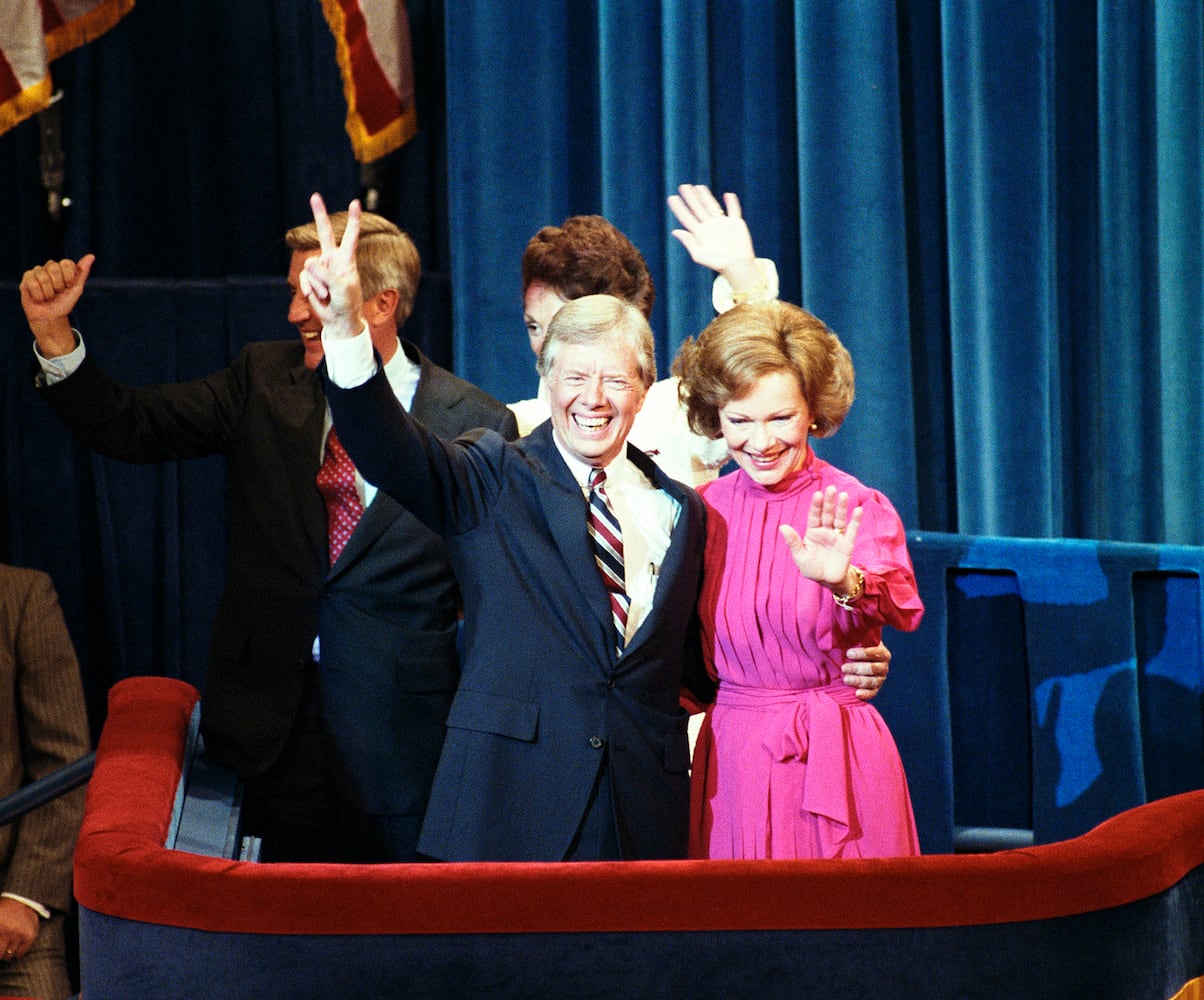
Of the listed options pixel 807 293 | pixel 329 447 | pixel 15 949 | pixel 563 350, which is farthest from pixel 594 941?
pixel 807 293

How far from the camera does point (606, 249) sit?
2.72 m

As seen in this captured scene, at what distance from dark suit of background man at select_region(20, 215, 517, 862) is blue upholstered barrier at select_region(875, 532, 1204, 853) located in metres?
0.99

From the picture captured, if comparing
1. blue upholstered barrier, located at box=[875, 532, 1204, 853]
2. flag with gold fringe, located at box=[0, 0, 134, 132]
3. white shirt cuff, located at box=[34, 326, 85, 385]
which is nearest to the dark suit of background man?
white shirt cuff, located at box=[34, 326, 85, 385]

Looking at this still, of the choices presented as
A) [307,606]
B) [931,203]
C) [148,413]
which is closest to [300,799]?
[307,606]

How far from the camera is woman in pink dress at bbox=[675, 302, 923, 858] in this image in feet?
7.10

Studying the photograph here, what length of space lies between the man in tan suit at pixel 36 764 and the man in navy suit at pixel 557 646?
120 cm

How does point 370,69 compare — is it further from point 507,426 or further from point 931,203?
point 507,426

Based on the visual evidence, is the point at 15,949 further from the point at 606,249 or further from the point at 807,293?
the point at 807,293

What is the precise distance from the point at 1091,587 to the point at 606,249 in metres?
1.10

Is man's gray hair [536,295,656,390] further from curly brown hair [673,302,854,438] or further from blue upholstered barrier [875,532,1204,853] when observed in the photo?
blue upholstered barrier [875,532,1204,853]

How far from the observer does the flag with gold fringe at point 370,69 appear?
368 centimetres

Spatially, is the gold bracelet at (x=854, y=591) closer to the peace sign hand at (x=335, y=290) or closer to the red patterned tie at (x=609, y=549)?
the red patterned tie at (x=609, y=549)

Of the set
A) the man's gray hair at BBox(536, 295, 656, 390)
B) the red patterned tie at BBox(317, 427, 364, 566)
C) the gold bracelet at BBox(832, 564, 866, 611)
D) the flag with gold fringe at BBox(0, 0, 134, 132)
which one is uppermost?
the flag with gold fringe at BBox(0, 0, 134, 132)

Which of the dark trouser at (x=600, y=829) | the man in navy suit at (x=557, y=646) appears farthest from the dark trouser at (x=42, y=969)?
the dark trouser at (x=600, y=829)
